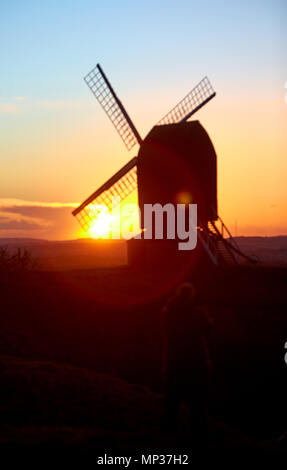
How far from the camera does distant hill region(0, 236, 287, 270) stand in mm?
74375

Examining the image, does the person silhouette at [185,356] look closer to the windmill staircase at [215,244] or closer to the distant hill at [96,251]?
the windmill staircase at [215,244]

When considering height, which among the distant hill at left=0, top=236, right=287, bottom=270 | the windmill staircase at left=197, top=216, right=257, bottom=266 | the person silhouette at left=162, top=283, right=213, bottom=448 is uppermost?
the distant hill at left=0, top=236, right=287, bottom=270

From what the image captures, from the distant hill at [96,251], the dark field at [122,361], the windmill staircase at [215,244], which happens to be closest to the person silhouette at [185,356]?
the dark field at [122,361]

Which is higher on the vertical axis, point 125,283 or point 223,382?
point 125,283

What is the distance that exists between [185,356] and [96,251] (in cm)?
9391

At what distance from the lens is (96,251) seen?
338 ft

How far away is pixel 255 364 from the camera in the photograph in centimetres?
1973

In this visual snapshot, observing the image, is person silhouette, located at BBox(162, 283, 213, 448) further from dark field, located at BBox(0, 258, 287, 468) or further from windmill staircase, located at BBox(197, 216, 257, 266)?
windmill staircase, located at BBox(197, 216, 257, 266)

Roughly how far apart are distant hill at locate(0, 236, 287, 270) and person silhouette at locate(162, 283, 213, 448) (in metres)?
53.6

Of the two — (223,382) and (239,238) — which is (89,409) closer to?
(223,382)

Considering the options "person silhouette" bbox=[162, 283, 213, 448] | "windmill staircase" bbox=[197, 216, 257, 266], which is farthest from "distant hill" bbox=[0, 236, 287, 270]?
"person silhouette" bbox=[162, 283, 213, 448]

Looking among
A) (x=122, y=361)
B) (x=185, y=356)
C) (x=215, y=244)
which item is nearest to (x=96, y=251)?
(x=215, y=244)

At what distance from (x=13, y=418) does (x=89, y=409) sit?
143 centimetres
